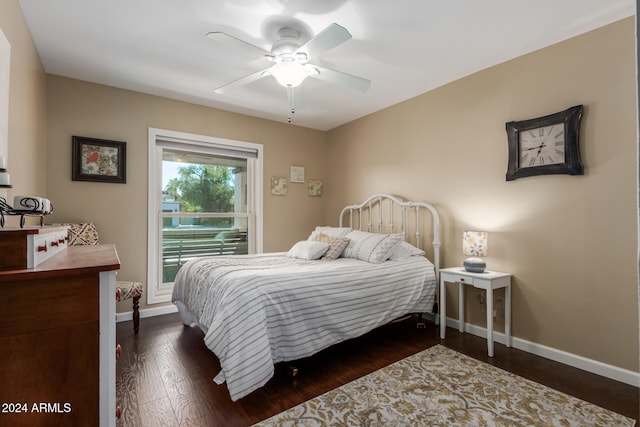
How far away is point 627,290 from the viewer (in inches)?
86.0

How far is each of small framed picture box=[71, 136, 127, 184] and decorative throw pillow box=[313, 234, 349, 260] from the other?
2349mm

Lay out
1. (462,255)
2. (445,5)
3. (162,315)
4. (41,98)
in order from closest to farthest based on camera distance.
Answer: (445,5), (41,98), (462,255), (162,315)

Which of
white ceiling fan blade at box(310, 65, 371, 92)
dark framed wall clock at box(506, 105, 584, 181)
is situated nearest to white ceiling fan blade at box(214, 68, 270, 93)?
white ceiling fan blade at box(310, 65, 371, 92)

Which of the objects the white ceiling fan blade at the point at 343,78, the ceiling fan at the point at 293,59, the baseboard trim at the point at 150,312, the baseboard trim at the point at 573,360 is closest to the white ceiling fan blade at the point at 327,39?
the ceiling fan at the point at 293,59

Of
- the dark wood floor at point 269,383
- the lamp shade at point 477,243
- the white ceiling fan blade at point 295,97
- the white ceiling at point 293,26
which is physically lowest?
the dark wood floor at point 269,383

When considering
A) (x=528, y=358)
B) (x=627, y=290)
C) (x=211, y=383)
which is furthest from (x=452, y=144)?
(x=211, y=383)

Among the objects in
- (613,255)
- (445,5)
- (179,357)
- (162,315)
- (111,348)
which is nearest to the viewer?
(111,348)

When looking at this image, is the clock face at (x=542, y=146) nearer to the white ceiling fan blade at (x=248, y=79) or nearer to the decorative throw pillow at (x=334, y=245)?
the decorative throw pillow at (x=334, y=245)

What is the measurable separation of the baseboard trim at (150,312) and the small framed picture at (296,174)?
2341 mm

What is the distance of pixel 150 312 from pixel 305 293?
2.30m

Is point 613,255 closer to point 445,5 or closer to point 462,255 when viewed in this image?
point 462,255

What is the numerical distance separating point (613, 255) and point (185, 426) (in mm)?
3045

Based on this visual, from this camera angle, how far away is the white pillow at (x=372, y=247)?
3142 millimetres

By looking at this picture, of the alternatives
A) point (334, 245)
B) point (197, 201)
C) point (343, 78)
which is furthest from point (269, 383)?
point (197, 201)
